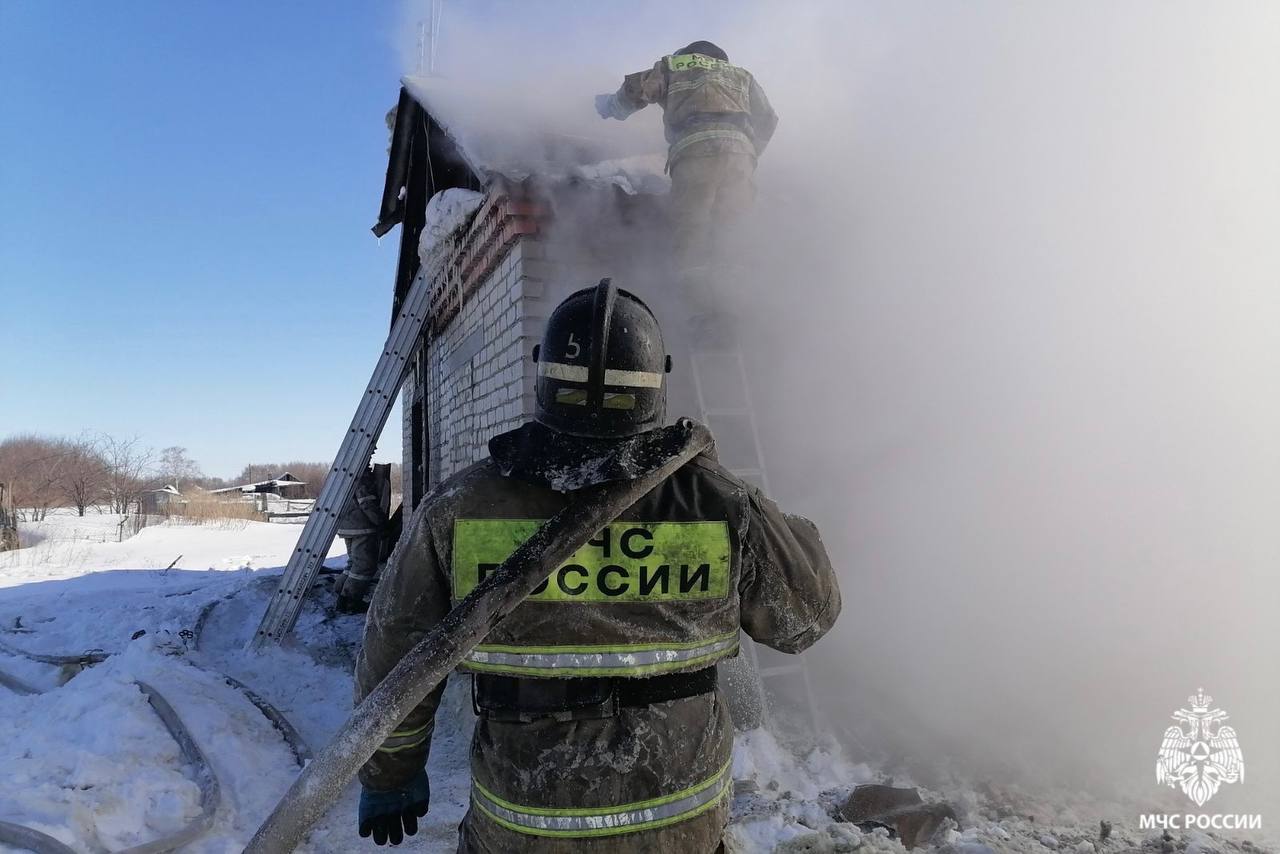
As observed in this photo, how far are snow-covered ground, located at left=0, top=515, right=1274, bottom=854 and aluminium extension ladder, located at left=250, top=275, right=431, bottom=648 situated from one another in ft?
1.24

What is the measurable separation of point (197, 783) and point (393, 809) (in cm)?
220

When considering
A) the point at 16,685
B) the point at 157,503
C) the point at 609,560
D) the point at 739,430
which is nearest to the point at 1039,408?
the point at 739,430

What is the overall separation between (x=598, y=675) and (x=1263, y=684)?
15.8ft

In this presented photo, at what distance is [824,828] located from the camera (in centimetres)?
246

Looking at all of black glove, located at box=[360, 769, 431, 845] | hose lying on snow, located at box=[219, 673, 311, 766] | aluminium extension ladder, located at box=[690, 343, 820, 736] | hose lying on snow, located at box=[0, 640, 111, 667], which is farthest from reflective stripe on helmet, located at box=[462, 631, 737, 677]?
hose lying on snow, located at box=[0, 640, 111, 667]

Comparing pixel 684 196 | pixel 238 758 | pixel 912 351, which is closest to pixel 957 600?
pixel 912 351

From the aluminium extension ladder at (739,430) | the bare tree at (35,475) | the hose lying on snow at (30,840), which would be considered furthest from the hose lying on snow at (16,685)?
the bare tree at (35,475)

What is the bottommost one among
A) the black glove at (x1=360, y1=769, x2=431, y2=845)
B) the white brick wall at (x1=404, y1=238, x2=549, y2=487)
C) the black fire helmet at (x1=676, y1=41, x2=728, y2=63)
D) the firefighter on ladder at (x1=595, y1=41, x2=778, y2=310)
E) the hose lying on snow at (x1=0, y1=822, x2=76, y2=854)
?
the hose lying on snow at (x1=0, y1=822, x2=76, y2=854)

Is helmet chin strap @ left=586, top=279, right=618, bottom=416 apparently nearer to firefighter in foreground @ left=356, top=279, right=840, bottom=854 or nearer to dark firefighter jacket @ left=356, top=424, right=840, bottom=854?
firefighter in foreground @ left=356, top=279, right=840, bottom=854

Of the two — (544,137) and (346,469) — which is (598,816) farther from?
(346,469)

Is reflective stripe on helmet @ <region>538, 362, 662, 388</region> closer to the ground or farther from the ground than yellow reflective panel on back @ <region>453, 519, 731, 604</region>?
farther from the ground

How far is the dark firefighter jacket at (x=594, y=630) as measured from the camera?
1331 mm

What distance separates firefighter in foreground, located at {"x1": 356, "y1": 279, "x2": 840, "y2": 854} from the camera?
4.37ft

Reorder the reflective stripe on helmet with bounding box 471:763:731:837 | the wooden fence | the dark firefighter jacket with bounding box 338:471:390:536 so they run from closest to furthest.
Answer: the reflective stripe on helmet with bounding box 471:763:731:837 < the dark firefighter jacket with bounding box 338:471:390:536 < the wooden fence
